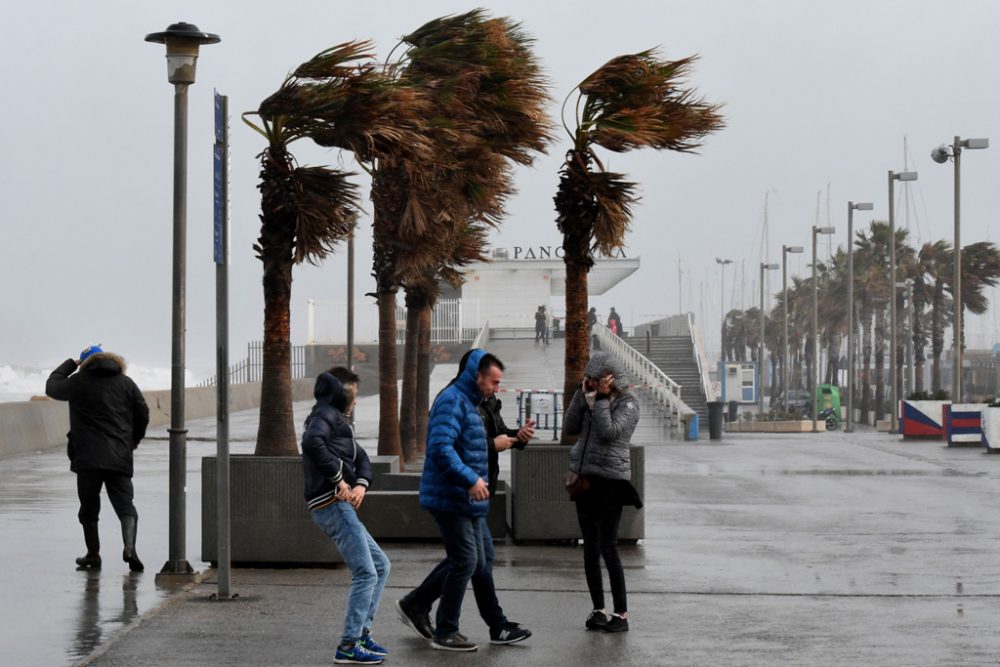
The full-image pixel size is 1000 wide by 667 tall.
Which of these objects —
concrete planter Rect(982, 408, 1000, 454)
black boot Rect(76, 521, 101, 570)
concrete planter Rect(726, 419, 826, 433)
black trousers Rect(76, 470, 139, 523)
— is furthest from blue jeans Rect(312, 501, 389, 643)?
concrete planter Rect(726, 419, 826, 433)

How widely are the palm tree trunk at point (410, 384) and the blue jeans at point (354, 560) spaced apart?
1543 cm

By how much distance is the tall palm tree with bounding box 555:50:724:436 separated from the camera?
49.9ft

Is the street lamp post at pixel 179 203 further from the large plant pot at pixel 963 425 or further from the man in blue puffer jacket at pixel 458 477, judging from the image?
the large plant pot at pixel 963 425

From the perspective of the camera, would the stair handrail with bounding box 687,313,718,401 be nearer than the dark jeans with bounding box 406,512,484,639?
No

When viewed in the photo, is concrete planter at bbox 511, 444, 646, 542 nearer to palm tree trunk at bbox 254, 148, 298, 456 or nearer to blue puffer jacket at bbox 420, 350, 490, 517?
palm tree trunk at bbox 254, 148, 298, 456

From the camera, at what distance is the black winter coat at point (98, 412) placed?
11586 millimetres

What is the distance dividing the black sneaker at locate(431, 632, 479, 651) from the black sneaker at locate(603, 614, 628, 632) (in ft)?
3.07

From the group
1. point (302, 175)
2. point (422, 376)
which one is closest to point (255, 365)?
point (422, 376)

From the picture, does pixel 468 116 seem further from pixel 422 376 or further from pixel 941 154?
pixel 941 154

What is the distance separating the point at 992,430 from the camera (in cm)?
3058

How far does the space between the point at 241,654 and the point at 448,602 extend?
1.14 meters

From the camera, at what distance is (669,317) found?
72125mm

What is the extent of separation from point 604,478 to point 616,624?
Result: 2.79ft

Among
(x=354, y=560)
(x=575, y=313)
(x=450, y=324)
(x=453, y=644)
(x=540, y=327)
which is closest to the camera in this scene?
(x=354, y=560)
